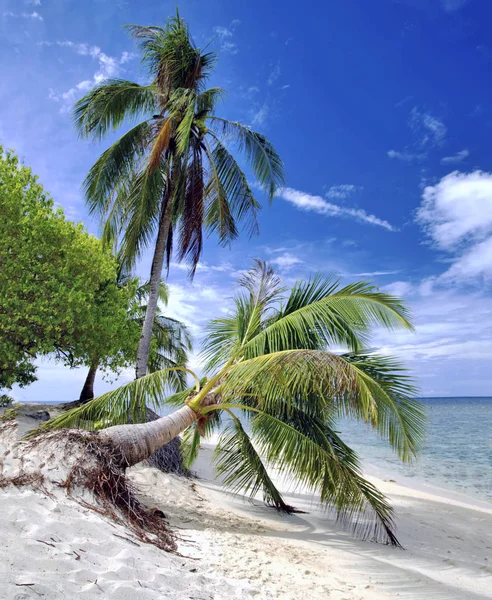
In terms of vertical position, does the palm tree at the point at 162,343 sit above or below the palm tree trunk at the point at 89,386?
above

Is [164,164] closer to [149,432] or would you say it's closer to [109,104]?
[109,104]

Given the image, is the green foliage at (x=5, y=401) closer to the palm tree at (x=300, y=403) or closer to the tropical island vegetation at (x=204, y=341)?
the tropical island vegetation at (x=204, y=341)

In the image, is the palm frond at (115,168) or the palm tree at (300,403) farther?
the palm frond at (115,168)

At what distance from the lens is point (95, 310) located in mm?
11352

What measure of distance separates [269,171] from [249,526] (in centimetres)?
895

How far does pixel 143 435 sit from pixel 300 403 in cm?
240

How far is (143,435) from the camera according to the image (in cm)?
550

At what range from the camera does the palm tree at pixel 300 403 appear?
5105 mm

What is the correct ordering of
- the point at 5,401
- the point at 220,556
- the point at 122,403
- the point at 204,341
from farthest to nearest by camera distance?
1. the point at 5,401
2. the point at 204,341
3. the point at 122,403
4. the point at 220,556

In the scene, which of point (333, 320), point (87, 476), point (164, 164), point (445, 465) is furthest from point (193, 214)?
point (445, 465)

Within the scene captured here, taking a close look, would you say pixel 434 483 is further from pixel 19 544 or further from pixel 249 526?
pixel 19 544

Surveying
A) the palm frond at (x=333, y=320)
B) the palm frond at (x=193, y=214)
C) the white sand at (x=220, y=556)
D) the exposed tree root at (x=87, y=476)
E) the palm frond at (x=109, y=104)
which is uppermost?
the palm frond at (x=109, y=104)

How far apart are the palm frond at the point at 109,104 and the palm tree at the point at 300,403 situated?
7.30 meters

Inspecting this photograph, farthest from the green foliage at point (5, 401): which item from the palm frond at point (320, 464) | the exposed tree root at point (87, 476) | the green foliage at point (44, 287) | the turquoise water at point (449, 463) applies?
the turquoise water at point (449, 463)
